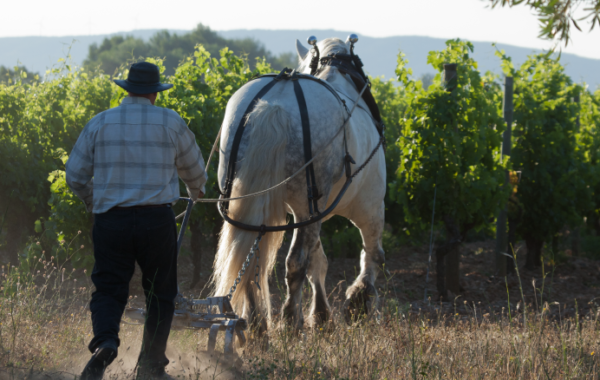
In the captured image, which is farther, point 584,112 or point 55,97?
point 584,112

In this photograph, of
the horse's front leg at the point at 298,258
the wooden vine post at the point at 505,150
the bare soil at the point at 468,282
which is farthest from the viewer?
the wooden vine post at the point at 505,150

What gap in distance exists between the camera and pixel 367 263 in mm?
5297

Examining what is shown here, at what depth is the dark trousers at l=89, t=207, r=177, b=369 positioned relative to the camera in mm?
2939

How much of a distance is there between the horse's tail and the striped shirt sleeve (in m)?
0.95

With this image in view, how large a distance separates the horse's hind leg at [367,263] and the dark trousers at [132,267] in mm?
2159

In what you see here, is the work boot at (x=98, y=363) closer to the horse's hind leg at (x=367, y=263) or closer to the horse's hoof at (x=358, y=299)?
the horse's hind leg at (x=367, y=263)

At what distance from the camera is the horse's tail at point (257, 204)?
141 inches

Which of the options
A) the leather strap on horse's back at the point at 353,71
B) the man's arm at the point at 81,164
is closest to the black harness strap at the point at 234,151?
the man's arm at the point at 81,164

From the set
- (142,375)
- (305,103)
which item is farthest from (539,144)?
(142,375)

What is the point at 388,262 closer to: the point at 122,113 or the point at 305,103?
the point at 305,103

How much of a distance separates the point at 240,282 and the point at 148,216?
0.95 meters

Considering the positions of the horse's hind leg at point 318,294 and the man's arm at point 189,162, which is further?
the horse's hind leg at point 318,294

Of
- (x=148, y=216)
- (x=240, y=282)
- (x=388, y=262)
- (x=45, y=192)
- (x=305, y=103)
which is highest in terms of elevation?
(x=305, y=103)

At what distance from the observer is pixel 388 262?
1012cm
